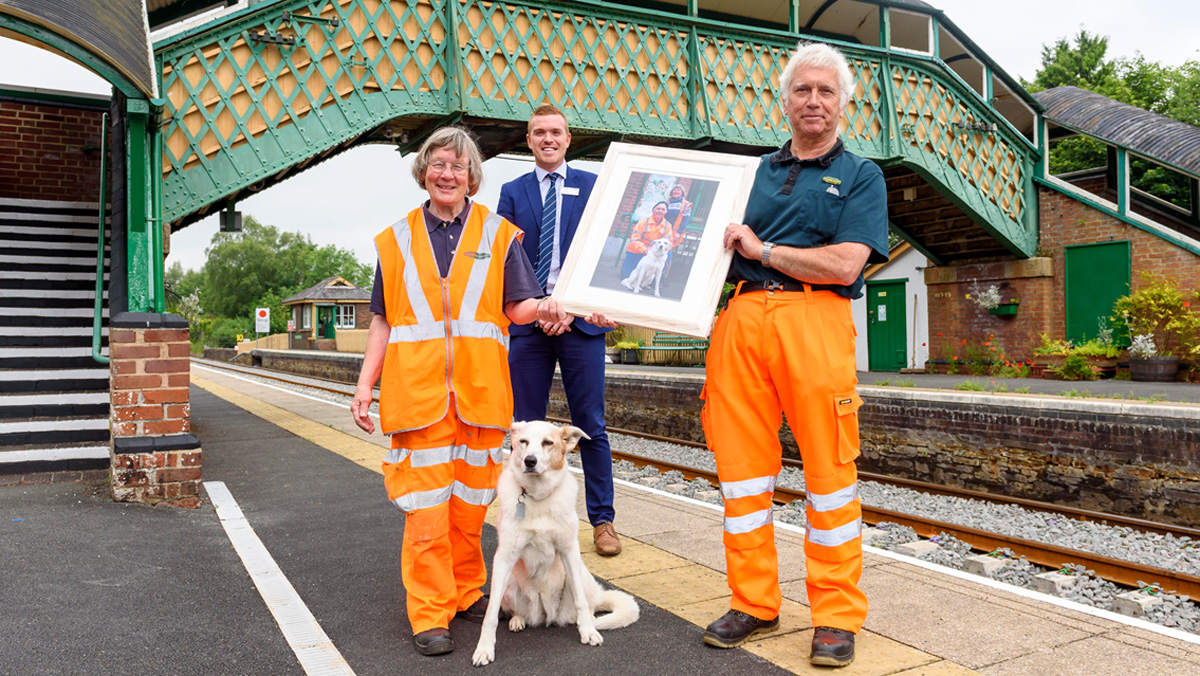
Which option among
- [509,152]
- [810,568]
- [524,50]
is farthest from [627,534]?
[509,152]

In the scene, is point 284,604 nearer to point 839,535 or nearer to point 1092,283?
point 839,535

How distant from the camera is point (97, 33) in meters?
6.31

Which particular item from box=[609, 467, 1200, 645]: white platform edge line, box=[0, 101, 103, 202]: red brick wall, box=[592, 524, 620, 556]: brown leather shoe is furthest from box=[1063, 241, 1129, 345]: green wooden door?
box=[0, 101, 103, 202]: red brick wall

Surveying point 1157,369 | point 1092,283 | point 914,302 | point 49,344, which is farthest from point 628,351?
point 49,344

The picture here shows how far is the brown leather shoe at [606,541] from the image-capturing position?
15.4ft

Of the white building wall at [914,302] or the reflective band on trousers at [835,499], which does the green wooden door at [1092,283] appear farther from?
the reflective band on trousers at [835,499]

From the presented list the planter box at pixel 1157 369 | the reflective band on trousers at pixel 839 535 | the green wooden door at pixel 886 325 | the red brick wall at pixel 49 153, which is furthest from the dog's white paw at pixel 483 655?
the green wooden door at pixel 886 325

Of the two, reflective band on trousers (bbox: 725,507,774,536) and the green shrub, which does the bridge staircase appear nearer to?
reflective band on trousers (bbox: 725,507,774,536)

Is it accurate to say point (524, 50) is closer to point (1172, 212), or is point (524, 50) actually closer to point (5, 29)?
point (5, 29)

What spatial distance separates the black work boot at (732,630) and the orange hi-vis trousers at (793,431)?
38 mm

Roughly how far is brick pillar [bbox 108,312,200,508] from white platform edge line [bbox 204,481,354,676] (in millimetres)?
466

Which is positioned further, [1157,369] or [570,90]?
[1157,369]

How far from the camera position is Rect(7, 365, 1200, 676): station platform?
318 cm

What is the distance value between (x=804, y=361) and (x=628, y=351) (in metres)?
25.6
